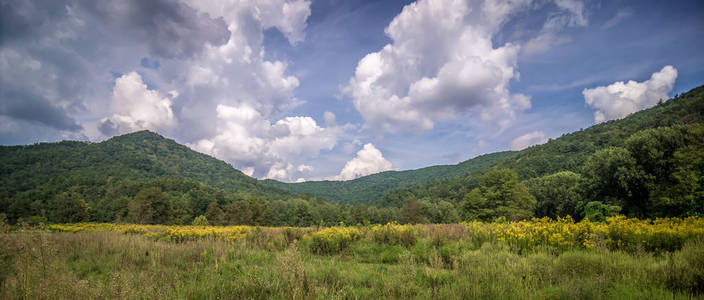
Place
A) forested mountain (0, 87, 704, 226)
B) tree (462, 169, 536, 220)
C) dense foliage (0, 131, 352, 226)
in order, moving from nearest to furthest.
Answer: forested mountain (0, 87, 704, 226), tree (462, 169, 536, 220), dense foliage (0, 131, 352, 226)

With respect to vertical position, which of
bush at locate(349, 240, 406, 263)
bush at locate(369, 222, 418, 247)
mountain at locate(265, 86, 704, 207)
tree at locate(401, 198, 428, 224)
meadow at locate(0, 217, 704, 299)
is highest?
mountain at locate(265, 86, 704, 207)

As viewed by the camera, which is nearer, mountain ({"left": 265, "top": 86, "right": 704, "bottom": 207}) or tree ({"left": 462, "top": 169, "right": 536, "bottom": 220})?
tree ({"left": 462, "top": 169, "right": 536, "bottom": 220})

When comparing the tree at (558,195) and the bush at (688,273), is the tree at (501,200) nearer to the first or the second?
the tree at (558,195)

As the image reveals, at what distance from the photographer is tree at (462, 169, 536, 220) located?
33.9 metres

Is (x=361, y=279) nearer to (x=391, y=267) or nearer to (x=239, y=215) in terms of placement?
(x=391, y=267)

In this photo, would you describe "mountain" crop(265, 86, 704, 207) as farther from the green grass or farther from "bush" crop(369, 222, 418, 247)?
the green grass

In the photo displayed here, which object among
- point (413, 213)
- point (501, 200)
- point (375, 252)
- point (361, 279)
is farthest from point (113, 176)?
point (361, 279)

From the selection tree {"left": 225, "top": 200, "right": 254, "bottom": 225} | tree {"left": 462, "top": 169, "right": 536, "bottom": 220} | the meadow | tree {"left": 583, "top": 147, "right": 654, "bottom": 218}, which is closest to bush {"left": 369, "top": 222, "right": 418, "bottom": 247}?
the meadow

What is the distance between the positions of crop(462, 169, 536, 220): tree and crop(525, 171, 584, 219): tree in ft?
19.3

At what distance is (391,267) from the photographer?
6.61 metres

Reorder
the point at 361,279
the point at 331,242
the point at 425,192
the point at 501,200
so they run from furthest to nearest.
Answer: the point at 425,192 < the point at 501,200 < the point at 331,242 < the point at 361,279

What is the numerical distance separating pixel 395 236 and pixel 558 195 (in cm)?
4453

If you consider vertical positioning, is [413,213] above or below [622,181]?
below

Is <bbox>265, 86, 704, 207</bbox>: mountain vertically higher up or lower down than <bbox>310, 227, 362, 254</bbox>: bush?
higher up
